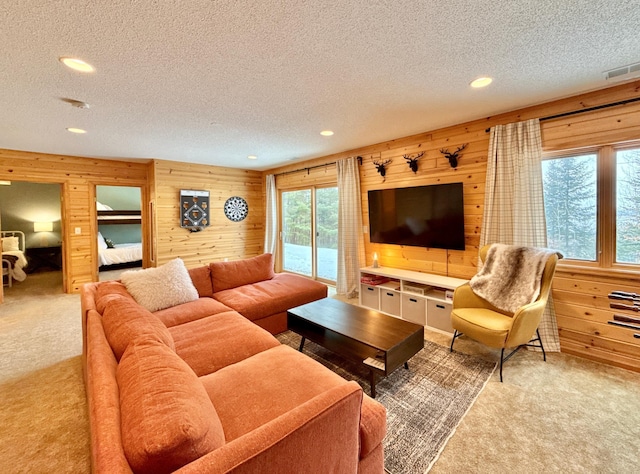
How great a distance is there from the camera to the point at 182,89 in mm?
2303

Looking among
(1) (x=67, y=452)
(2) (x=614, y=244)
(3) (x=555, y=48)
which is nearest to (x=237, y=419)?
(1) (x=67, y=452)

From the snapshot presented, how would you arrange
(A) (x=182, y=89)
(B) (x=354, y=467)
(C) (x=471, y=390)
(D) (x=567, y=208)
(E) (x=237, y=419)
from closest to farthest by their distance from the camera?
(B) (x=354, y=467), (E) (x=237, y=419), (C) (x=471, y=390), (A) (x=182, y=89), (D) (x=567, y=208)

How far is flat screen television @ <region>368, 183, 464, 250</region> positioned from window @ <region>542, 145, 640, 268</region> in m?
0.86

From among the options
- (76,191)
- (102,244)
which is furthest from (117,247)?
(76,191)

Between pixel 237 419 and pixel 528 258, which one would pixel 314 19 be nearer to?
pixel 237 419

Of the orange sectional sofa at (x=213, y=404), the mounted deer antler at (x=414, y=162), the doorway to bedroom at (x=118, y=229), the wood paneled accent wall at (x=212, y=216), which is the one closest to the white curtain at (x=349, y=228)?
the mounted deer antler at (x=414, y=162)

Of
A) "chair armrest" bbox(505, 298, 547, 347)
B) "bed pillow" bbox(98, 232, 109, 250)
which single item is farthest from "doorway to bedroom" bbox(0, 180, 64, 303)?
"chair armrest" bbox(505, 298, 547, 347)

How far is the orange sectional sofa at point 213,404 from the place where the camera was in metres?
0.73

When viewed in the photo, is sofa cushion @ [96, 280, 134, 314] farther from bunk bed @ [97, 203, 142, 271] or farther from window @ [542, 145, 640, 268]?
bunk bed @ [97, 203, 142, 271]

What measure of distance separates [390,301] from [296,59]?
2940mm

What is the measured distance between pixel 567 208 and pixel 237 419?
3371 mm

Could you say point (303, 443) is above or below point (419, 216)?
below

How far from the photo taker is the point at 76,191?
15.6 feet

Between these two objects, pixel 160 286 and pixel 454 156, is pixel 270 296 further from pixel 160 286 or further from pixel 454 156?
pixel 454 156
